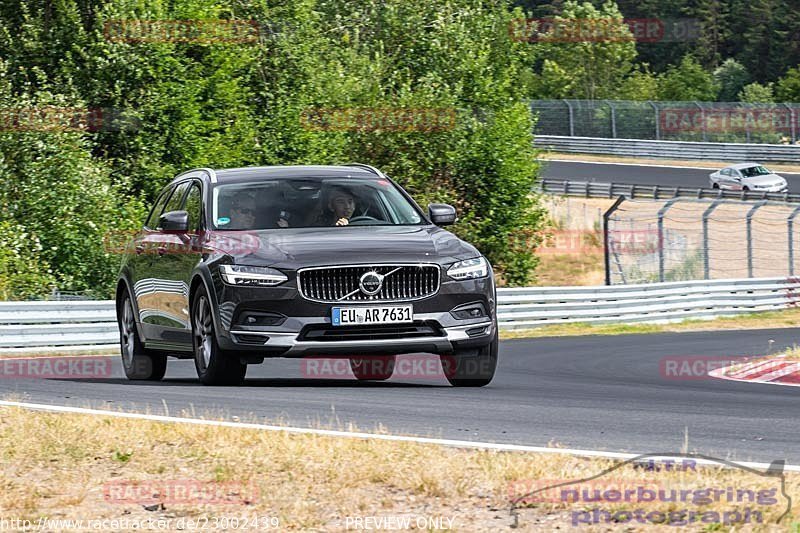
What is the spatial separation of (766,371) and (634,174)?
48786 millimetres

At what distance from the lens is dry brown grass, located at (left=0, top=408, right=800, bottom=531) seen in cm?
572

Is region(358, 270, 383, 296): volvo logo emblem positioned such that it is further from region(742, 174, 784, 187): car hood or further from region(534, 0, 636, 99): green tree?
region(534, 0, 636, 99): green tree

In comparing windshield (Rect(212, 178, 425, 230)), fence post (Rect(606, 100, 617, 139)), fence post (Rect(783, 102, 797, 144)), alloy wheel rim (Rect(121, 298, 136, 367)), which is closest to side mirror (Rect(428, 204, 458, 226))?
windshield (Rect(212, 178, 425, 230))

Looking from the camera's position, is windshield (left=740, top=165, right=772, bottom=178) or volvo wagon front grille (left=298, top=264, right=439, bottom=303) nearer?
volvo wagon front grille (left=298, top=264, right=439, bottom=303)

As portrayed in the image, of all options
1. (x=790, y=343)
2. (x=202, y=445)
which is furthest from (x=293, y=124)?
(x=202, y=445)

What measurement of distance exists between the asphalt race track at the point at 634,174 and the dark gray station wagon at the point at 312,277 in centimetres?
4809

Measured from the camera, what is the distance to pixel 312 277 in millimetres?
9930

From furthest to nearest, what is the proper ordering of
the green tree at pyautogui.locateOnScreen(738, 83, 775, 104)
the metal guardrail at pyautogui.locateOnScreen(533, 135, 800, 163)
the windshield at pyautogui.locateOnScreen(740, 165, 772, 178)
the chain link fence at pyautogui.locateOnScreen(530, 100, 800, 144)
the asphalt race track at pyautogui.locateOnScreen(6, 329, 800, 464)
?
the green tree at pyautogui.locateOnScreen(738, 83, 775, 104) → the chain link fence at pyautogui.locateOnScreen(530, 100, 800, 144) → the metal guardrail at pyautogui.locateOnScreen(533, 135, 800, 163) → the windshield at pyautogui.locateOnScreen(740, 165, 772, 178) → the asphalt race track at pyautogui.locateOnScreen(6, 329, 800, 464)

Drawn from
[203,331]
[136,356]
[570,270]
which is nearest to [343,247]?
[203,331]

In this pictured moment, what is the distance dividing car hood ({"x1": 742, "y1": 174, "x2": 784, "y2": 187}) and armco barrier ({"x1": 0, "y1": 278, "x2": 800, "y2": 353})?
23199mm

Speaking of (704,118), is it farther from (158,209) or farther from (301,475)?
(301,475)

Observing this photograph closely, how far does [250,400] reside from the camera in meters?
9.59

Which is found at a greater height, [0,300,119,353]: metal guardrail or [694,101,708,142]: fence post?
[0,300,119,353]: metal guardrail

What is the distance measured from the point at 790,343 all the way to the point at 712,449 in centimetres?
1544
